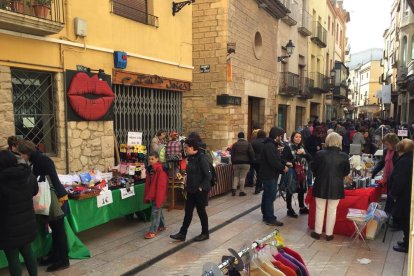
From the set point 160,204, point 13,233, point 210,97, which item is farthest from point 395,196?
point 210,97

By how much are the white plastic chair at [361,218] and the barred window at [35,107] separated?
493 cm

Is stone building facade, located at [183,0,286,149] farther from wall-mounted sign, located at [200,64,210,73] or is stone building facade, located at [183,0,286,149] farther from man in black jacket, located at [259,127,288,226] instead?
man in black jacket, located at [259,127,288,226]

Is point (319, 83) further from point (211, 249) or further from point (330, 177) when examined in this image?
point (211, 249)

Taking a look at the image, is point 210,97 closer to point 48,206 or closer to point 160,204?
point 160,204

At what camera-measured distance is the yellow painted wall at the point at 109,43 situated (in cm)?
546

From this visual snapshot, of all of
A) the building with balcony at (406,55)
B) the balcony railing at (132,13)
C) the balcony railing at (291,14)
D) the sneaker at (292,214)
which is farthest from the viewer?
the building with balcony at (406,55)

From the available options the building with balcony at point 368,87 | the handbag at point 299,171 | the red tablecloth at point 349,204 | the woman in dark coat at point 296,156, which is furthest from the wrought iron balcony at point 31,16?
the building with balcony at point 368,87

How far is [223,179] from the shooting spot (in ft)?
27.0

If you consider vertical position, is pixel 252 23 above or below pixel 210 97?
above

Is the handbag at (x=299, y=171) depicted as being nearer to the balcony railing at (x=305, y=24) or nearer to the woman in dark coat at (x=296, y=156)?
the woman in dark coat at (x=296, y=156)

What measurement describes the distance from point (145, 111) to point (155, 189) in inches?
135

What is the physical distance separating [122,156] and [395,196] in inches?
193

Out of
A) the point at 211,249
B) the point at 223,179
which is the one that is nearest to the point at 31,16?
the point at 211,249

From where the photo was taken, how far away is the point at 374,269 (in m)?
4.38
